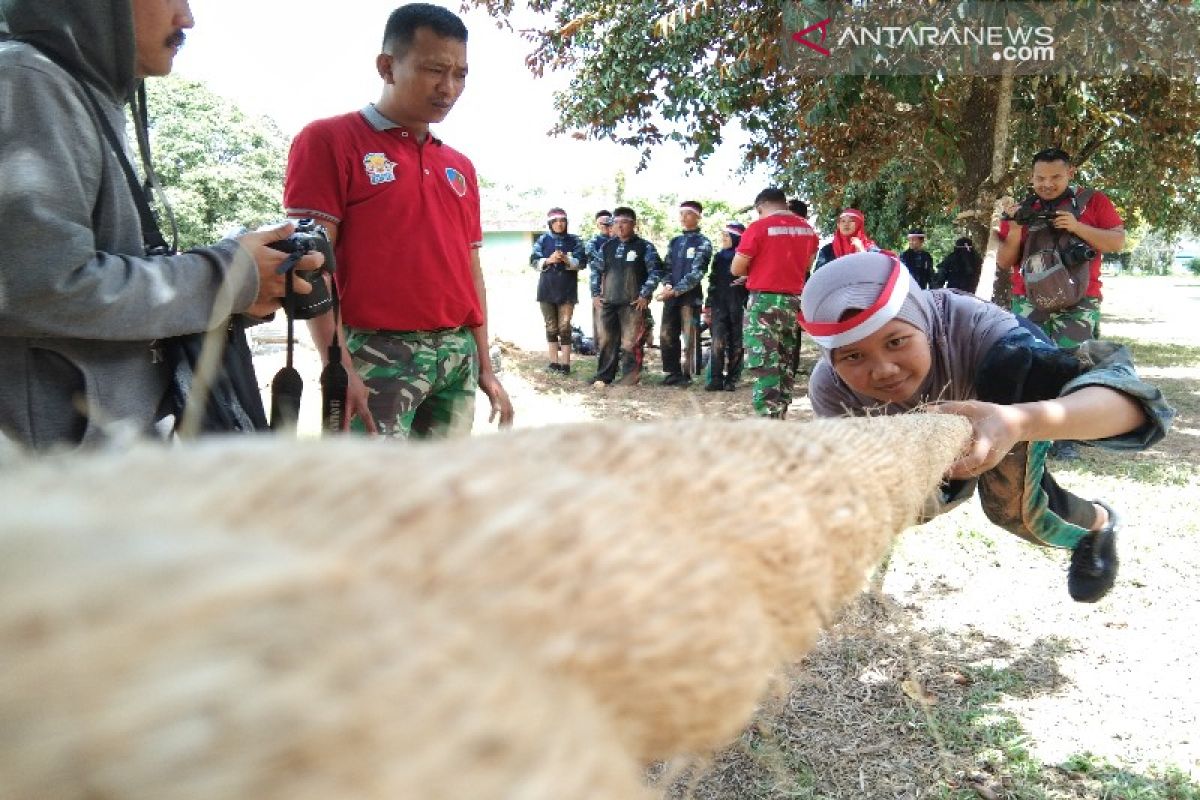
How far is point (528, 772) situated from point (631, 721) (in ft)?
0.70

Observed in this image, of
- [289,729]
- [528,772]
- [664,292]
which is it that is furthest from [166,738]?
[664,292]

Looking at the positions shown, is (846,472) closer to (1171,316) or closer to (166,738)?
(166,738)

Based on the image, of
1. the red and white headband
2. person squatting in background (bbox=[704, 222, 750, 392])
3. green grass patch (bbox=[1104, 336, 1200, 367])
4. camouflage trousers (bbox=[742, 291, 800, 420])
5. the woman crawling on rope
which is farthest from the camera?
green grass patch (bbox=[1104, 336, 1200, 367])

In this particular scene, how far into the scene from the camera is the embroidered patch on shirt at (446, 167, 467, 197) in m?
2.83

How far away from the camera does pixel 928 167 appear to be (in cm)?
1052

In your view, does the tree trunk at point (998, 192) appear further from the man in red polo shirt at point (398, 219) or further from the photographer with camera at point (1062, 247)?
the man in red polo shirt at point (398, 219)

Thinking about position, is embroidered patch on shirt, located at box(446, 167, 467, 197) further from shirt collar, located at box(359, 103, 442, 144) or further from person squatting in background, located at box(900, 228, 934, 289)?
person squatting in background, located at box(900, 228, 934, 289)

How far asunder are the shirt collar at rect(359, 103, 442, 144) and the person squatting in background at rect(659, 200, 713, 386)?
267 inches

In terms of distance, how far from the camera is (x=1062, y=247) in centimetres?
539

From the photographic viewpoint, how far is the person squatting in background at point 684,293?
9.28 metres

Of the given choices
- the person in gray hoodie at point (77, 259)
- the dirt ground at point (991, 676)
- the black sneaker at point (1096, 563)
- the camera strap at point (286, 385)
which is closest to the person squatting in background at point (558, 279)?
the dirt ground at point (991, 676)

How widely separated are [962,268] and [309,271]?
11.5 m

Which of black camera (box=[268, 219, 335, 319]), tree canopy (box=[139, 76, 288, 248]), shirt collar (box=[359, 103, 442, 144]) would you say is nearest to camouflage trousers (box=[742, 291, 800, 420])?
shirt collar (box=[359, 103, 442, 144])

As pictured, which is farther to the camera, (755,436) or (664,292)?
(664,292)
